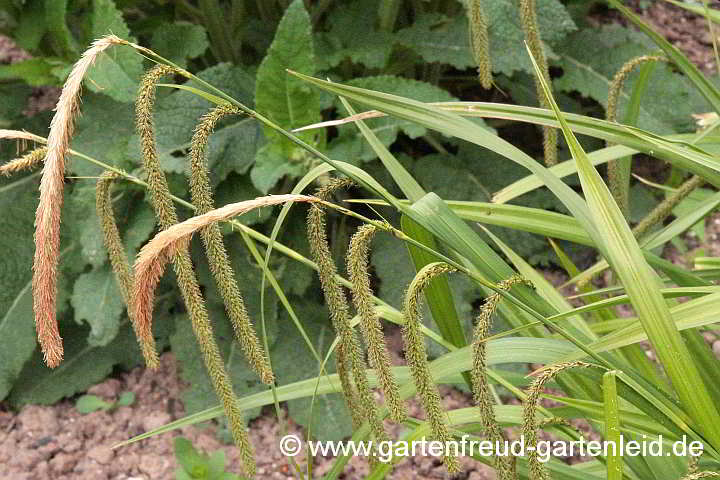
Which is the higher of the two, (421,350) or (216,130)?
(216,130)

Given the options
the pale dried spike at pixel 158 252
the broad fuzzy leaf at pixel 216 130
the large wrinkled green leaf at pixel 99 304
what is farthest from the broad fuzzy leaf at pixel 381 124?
the pale dried spike at pixel 158 252

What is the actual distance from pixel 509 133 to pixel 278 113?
3.01 ft

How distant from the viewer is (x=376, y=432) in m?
1.07

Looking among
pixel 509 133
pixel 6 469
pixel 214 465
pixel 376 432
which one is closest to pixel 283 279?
pixel 214 465

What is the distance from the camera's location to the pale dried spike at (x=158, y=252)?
0.73 metres

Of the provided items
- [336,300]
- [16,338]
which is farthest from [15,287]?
[336,300]

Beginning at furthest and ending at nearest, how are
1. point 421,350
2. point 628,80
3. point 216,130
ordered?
point 628,80
point 216,130
point 421,350


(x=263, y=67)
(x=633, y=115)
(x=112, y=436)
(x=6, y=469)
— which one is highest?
(x=263, y=67)

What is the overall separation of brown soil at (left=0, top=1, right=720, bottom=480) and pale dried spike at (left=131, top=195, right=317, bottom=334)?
3.97ft

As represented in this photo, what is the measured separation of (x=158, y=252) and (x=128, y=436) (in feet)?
4.71

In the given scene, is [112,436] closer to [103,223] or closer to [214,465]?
[214,465]

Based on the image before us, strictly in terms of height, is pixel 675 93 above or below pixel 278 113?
above

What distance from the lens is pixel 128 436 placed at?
2.05 meters

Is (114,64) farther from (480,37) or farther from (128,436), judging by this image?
(480,37)
